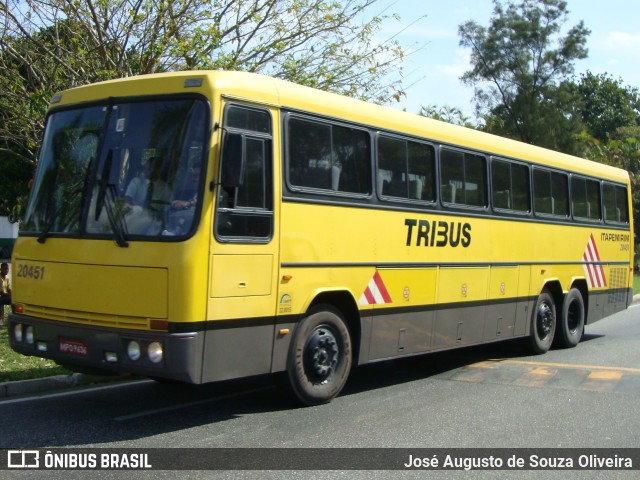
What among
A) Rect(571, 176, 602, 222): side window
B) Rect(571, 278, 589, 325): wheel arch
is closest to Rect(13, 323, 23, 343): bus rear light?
Rect(571, 176, 602, 222): side window

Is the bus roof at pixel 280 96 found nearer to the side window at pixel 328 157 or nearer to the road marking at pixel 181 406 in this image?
the side window at pixel 328 157

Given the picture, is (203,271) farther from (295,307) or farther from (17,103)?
(17,103)

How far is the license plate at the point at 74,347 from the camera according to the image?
716 cm

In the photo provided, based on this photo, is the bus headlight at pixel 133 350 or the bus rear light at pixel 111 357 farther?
the bus rear light at pixel 111 357

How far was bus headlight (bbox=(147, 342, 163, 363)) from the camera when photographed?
675 centimetres

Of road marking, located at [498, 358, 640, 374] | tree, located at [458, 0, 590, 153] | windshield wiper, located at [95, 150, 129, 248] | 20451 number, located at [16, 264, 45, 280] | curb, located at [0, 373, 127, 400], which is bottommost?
curb, located at [0, 373, 127, 400]

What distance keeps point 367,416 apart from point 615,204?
938cm

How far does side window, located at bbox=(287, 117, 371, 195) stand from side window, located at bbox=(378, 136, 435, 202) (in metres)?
0.30

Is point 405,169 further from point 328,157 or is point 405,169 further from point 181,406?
point 181,406

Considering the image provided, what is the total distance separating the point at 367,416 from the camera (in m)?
7.89

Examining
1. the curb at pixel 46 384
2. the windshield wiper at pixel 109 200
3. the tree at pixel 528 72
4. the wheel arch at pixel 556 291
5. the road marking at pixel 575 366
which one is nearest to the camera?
the windshield wiper at pixel 109 200

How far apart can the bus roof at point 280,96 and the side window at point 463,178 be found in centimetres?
17

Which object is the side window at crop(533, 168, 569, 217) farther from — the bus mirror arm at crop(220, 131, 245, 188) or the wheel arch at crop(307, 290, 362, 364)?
the bus mirror arm at crop(220, 131, 245, 188)

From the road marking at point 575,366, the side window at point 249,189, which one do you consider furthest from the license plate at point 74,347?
the road marking at point 575,366
